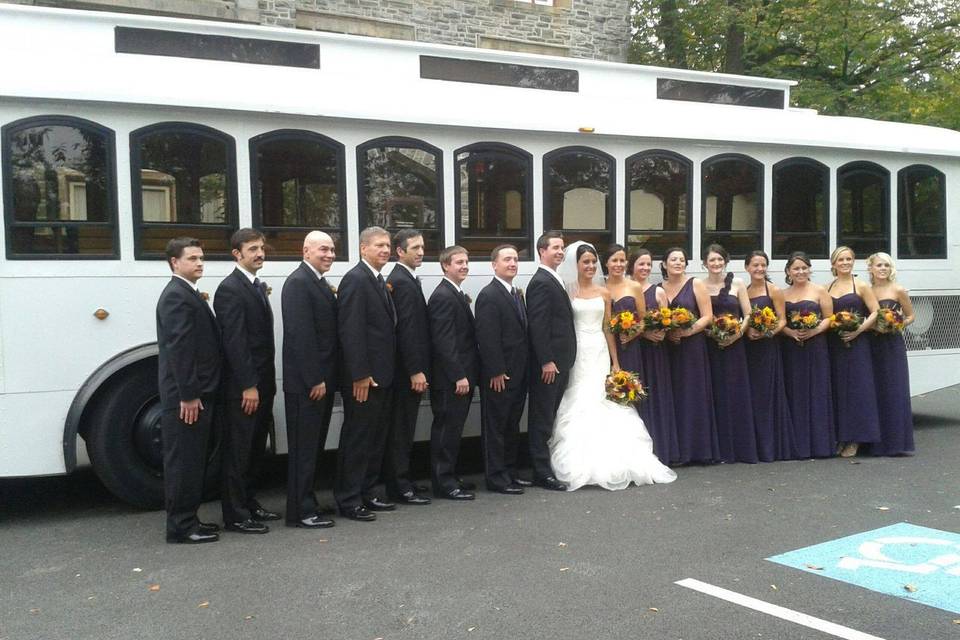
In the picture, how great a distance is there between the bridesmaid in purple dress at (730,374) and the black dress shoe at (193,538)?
4.65 m

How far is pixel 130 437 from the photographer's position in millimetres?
6758

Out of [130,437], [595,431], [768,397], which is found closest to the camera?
[130,437]

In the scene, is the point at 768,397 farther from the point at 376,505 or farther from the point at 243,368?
the point at 243,368

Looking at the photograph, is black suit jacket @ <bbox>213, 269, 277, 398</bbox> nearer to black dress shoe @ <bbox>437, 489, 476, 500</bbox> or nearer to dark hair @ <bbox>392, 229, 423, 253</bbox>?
dark hair @ <bbox>392, 229, 423, 253</bbox>

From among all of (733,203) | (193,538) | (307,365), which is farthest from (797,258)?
(193,538)

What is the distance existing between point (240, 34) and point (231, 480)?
3740 millimetres

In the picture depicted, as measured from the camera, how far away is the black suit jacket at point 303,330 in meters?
6.29

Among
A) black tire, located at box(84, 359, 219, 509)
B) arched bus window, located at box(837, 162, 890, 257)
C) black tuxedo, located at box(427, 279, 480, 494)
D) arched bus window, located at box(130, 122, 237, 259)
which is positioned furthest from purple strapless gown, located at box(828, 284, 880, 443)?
black tire, located at box(84, 359, 219, 509)

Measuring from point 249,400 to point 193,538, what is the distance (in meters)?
0.96

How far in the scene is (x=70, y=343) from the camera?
649 centimetres

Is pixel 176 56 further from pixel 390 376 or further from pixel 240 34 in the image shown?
pixel 390 376

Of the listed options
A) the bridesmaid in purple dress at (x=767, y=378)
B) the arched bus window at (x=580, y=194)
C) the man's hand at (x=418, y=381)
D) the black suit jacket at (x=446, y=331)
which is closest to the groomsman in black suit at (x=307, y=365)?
the man's hand at (x=418, y=381)

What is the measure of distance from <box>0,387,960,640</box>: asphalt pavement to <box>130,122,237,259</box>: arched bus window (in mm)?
2093

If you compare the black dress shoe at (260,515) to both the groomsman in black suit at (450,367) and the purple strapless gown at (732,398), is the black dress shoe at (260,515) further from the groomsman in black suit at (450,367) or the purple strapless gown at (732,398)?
the purple strapless gown at (732,398)
